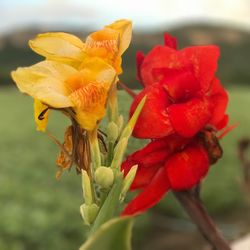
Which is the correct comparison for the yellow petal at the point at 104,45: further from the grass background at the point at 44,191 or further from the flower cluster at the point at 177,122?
the grass background at the point at 44,191

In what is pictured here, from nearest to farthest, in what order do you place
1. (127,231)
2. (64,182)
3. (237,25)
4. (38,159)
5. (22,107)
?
(127,231)
(64,182)
(38,159)
(22,107)
(237,25)

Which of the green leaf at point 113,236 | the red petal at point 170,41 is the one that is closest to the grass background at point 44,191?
the red petal at point 170,41

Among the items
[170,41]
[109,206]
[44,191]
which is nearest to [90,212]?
[109,206]

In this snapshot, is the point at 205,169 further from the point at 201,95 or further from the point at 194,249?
the point at 194,249

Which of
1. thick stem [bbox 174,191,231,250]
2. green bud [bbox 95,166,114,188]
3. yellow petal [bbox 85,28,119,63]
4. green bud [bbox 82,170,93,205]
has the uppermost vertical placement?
yellow petal [bbox 85,28,119,63]

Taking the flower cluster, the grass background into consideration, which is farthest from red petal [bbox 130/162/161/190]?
the grass background

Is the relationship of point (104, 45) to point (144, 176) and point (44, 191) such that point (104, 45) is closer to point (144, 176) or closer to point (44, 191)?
point (144, 176)

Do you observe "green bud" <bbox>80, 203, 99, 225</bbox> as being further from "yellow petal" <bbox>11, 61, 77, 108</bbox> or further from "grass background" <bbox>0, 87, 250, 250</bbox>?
"grass background" <bbox>0, 87, 250, 250</bbox>

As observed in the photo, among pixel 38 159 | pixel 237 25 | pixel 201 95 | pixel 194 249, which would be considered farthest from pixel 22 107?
pixel 201 95
